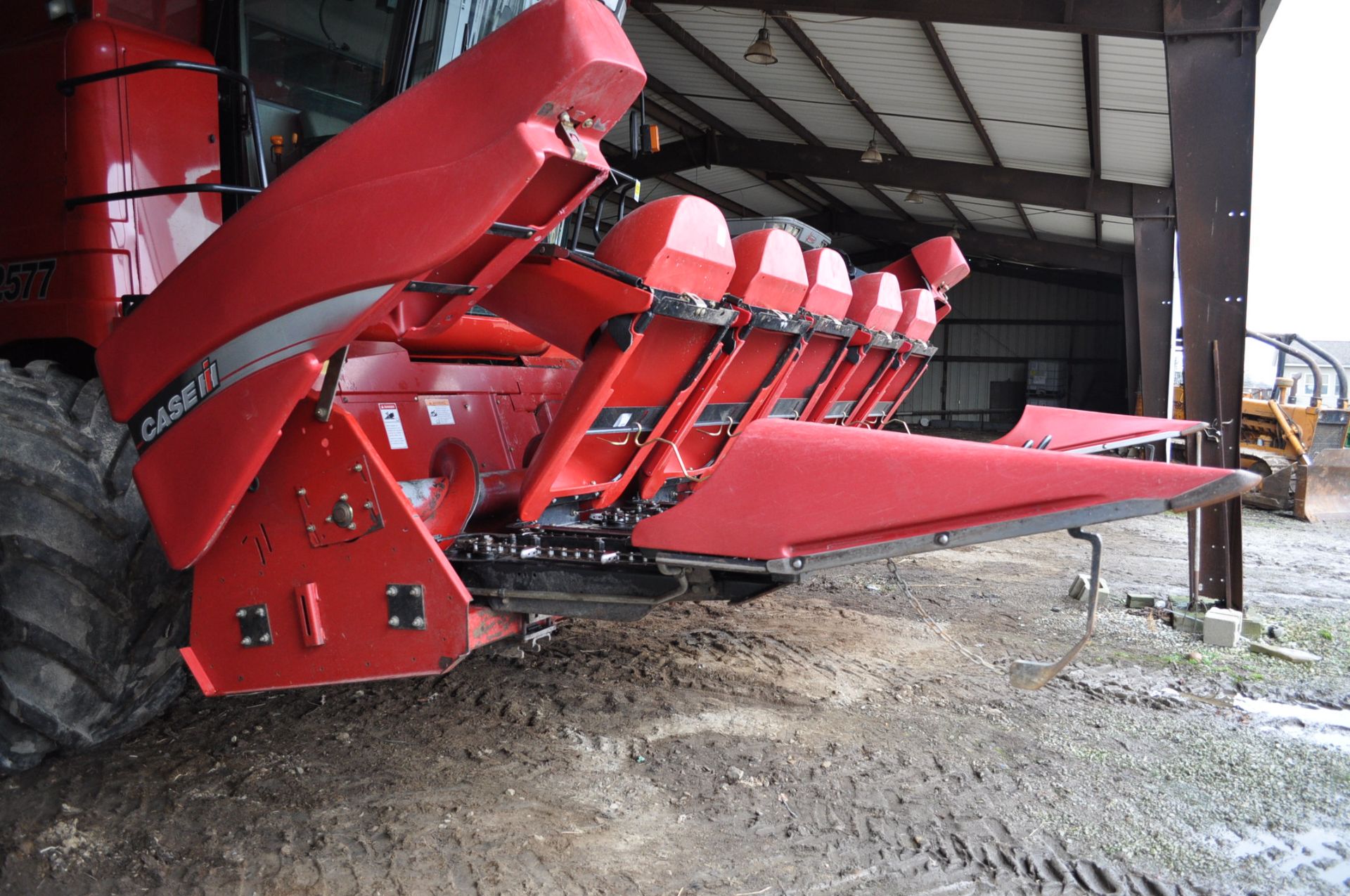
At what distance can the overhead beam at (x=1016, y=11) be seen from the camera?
208 inches

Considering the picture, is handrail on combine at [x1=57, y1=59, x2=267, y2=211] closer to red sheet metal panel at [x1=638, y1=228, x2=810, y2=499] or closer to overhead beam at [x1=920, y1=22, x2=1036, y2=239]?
red sheet metal panel at [x1=638, y1=228, x2=810, y2=499]

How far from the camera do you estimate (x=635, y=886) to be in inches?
87.0

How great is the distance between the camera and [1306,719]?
3.59 m

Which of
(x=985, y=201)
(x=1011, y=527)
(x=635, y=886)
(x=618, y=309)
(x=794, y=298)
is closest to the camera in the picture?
(x=1011, y=527)

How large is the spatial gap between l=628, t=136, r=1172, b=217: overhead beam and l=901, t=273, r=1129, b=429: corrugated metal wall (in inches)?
441

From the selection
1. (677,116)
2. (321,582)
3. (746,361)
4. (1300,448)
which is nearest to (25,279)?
(321,582)

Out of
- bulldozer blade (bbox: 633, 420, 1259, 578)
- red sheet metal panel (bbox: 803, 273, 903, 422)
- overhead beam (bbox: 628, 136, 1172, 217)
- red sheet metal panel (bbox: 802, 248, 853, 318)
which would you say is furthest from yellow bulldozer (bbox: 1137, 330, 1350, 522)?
bulldozer blade (bbox: 633, 420, 1259, 578)

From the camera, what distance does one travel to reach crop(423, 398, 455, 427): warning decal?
2.89m

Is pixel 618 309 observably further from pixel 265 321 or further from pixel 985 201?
pixel 985 201

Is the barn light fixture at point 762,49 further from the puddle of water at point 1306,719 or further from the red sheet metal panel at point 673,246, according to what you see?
the puddle of water at point 1306,719

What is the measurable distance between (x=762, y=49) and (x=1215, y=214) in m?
4.73

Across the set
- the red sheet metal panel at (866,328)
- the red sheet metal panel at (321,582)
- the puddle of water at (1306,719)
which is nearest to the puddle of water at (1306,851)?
the puddle of water at (1306,719)

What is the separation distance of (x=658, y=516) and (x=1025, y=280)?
78.3 feet

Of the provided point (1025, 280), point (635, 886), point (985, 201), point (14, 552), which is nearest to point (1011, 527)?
point (635, 886)
